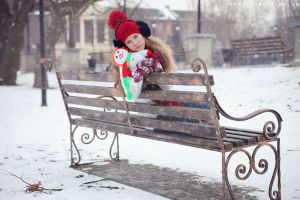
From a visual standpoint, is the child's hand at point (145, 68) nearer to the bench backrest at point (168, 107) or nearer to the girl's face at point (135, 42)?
the bench backrest at point (168, 107)

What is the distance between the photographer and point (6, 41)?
52.0 ft

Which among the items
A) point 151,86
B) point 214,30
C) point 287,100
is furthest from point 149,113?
point 214,30

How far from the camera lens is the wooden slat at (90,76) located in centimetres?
420

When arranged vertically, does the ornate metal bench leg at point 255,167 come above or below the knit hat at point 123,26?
below

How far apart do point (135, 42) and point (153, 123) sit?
90 cm

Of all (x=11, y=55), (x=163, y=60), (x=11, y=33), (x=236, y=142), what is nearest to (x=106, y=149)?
(x=163, y=60)

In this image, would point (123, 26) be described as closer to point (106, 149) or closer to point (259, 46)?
point (106, 149)

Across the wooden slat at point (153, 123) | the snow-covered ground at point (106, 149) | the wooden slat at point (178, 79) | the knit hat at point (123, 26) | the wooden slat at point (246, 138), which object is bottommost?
the snow-covered ground at point (106, 149)

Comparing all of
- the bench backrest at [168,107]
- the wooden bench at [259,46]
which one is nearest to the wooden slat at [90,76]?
the bench backrest at [168,107]

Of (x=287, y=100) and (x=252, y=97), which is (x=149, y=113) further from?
(x=252, y=97)

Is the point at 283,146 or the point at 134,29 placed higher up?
the point at 134,29

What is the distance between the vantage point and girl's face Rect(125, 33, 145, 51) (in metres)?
4.19

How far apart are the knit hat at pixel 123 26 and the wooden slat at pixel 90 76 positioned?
1.30 ft

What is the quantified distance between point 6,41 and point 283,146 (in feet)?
42.4
